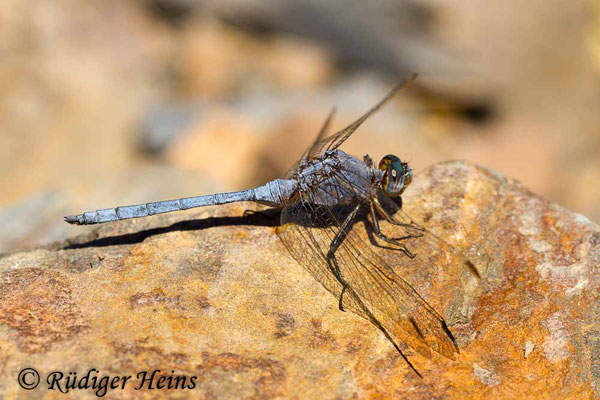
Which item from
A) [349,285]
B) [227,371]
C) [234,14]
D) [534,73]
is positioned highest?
[234,14]

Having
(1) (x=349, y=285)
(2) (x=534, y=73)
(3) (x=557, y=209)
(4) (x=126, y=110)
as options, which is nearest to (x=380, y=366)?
(1) (x=349, y=285)

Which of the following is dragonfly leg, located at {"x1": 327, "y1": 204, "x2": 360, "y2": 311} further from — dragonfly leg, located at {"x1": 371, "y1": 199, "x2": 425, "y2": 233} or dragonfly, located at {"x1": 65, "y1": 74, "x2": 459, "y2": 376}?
dragonfly leg, located at {"x1": 371, "y1": 199, "x2": 425, "y2": 233}

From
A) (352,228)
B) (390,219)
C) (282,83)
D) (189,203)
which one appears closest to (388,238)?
(390,219)

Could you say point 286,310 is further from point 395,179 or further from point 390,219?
point 395,179

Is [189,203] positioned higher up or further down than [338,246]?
higher up

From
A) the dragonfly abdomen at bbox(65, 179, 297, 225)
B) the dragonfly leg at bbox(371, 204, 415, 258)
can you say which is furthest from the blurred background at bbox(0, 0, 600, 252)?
the dragonfly leg at bbox(371, 204, 415, 258)

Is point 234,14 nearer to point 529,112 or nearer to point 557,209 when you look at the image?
point 529,112
